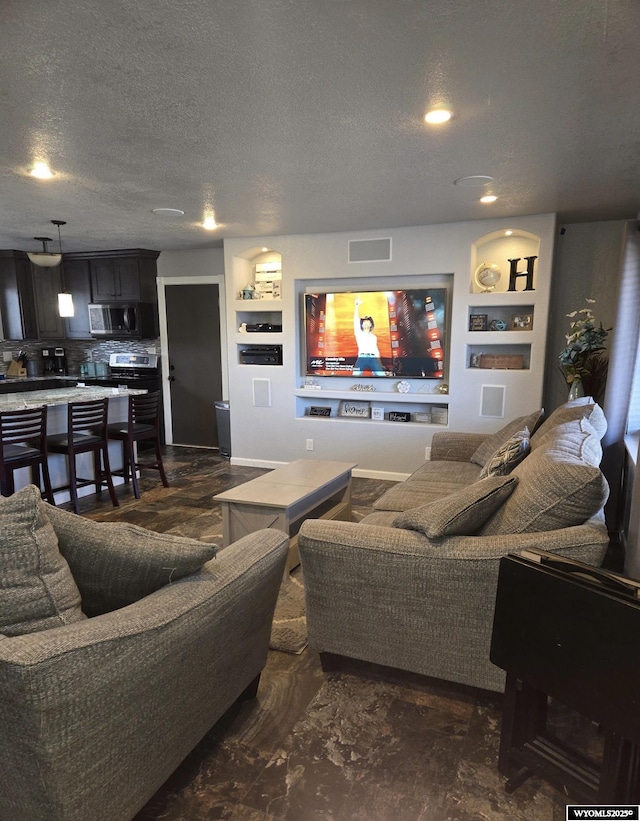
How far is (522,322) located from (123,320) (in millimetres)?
4727

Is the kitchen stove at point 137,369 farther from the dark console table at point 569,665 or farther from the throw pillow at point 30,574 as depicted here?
the dark console table at point 569,665

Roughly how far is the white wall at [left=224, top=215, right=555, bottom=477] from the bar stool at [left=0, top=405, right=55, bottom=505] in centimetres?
212

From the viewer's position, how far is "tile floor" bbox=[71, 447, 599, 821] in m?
1.50

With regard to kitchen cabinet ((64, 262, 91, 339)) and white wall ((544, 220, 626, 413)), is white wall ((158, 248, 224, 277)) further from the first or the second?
white wall ((544, 220, 626, 413))

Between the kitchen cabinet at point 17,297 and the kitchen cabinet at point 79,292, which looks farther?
the kitchen cabinet at point 79,292

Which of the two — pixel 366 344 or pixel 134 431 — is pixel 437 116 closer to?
pixel 366 344

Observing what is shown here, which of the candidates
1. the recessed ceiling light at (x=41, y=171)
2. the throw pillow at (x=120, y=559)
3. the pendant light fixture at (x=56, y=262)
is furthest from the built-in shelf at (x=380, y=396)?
the throw pillow at (x=120, y=559)

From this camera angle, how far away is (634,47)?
166 cm

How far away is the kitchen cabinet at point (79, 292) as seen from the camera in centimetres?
644

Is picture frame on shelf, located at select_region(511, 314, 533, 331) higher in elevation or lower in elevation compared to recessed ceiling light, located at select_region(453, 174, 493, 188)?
lower

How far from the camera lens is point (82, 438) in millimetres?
4238

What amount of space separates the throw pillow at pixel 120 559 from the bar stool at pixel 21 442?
249 cm

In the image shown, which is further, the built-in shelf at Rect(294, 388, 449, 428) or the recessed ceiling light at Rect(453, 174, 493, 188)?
the built-in shelf at Rect(294, 388, 449, 428)

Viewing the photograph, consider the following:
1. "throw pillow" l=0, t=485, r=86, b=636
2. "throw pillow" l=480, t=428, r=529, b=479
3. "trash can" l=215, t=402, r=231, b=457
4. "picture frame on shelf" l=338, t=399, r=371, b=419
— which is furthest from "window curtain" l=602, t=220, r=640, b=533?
"trash can" l=215, t=402, r=231, b=457
